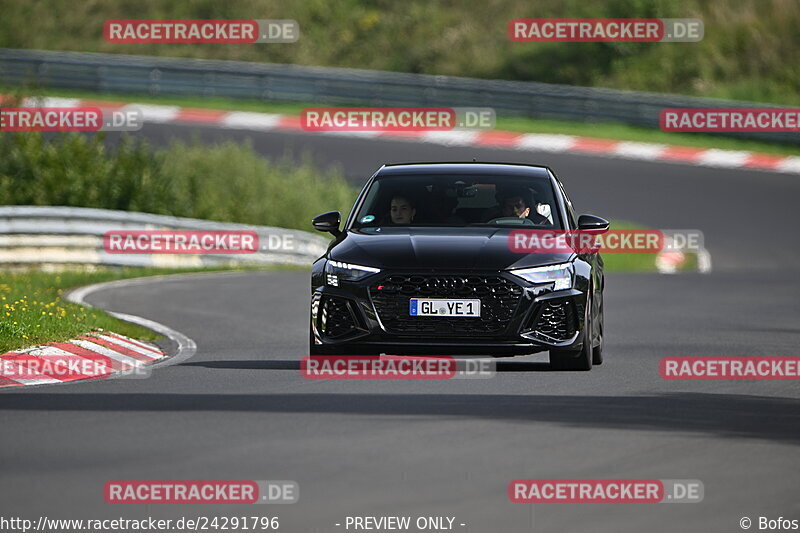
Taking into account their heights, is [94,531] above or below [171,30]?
below

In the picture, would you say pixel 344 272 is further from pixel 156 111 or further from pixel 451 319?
pixel 156 111

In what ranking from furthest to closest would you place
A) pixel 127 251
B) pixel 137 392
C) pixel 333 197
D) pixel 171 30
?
1. pixel 171 30
2. pixel 333 197
3. pixel 127 251
4. pixel 137 392

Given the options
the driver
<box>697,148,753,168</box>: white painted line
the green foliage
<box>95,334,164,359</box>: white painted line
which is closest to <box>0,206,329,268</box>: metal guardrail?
the green foliage

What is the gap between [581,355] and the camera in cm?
1301

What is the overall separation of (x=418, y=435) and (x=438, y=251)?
307 cm

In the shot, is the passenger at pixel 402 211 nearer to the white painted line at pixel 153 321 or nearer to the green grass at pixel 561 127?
the white painted line at pixel 153 321

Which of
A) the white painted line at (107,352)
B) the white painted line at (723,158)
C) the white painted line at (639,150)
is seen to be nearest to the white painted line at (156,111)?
the white painted line at (639,150)

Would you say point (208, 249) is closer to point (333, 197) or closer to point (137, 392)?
point (333, 197)

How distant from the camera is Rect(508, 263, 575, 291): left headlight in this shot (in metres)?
12.4

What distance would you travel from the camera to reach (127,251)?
2556cm

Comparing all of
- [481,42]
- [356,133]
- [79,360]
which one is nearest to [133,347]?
[79,360]

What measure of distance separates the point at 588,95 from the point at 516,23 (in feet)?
38.0

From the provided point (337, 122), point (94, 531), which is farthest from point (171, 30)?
point (94, 531)

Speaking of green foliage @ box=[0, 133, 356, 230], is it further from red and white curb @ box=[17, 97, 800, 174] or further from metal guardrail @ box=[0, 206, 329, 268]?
red and white curb @ box=[17, 97, 800, 174]
